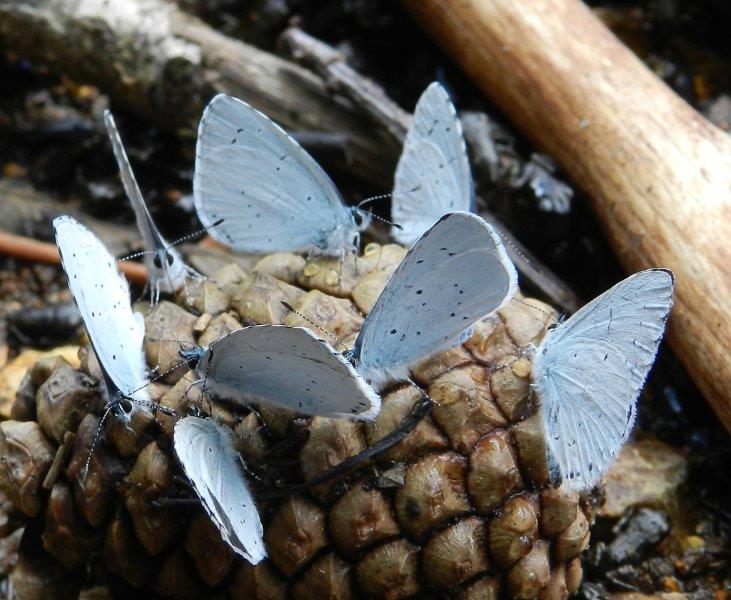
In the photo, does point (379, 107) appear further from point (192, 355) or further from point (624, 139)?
point (192, 355)

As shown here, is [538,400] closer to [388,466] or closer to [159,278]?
[388,466]

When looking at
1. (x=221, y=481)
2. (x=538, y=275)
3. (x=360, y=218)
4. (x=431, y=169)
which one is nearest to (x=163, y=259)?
(x=360, y=218)

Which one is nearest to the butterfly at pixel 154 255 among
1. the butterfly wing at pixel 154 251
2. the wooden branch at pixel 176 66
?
the butterfly wing at pixel 154 251

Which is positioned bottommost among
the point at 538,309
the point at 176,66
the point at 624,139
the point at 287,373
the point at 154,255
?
the point at 176,66

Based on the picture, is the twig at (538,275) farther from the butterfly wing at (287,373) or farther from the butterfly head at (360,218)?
the butterfly wing at (287,373)

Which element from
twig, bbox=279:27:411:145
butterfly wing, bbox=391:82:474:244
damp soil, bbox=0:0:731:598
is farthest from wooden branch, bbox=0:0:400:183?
butterfly wing, bbox=391:82:474:244

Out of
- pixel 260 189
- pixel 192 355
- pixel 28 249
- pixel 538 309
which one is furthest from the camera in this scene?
pixel 28 249

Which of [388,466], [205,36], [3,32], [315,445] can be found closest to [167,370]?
[315,445]

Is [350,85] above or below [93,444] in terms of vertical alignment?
above
